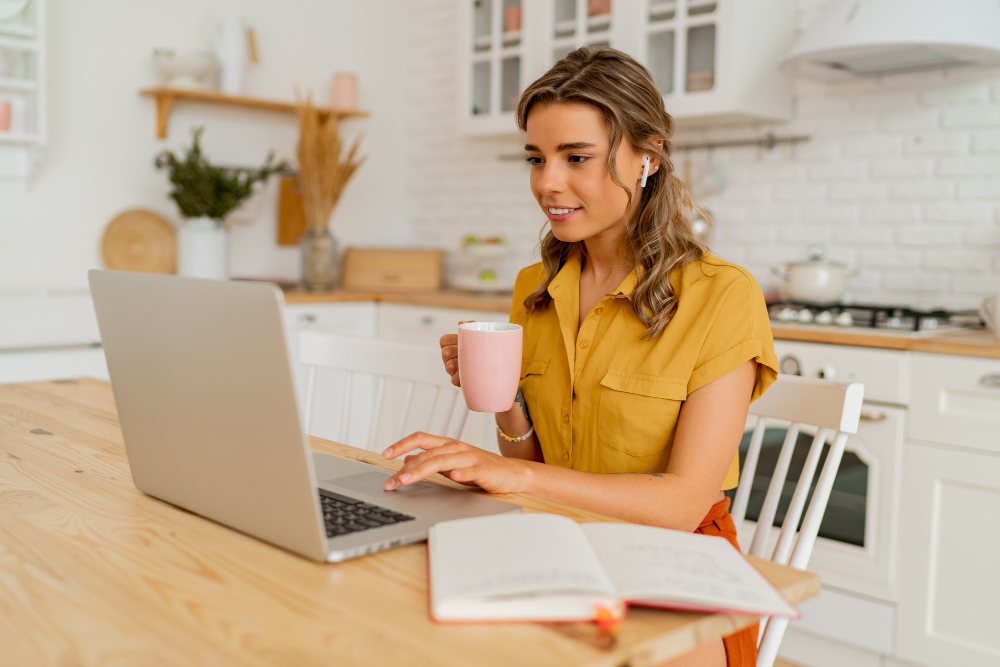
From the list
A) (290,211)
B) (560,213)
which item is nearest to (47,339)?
(290,211)

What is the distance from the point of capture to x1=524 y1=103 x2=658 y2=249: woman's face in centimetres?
133

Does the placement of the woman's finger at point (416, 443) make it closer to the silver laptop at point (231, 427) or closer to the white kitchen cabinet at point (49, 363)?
the silver laptop at point (231, 427)

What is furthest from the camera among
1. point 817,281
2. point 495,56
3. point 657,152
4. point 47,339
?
point 495,56

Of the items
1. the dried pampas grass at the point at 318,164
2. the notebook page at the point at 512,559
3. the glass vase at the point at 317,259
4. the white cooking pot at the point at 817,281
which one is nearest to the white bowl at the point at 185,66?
the dried pampas grass at the point at 318,164

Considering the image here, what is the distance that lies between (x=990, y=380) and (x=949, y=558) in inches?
17.5

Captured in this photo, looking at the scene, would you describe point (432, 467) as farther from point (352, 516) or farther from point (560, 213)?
point (560, 213)

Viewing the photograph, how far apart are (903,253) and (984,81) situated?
53 centimetres

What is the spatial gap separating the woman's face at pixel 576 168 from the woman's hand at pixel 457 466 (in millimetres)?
464

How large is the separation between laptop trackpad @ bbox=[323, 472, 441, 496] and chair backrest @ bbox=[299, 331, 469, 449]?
0.38m

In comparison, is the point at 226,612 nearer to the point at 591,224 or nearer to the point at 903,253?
the point at 591,224

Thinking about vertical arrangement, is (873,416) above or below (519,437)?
below

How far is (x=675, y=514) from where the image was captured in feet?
3.67

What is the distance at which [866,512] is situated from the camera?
7.44 feet

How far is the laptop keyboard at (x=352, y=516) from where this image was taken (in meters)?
0.86
